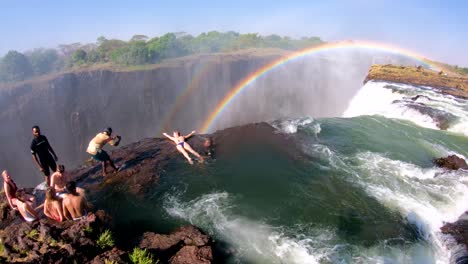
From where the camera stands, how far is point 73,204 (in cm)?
730

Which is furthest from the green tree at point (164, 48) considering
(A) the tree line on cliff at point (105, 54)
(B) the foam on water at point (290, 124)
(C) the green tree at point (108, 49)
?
(B) the foam on water at point (290, 124)

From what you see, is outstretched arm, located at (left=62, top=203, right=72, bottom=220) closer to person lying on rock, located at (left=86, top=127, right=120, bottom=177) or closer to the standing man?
the standing man

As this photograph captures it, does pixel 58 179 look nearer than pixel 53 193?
No

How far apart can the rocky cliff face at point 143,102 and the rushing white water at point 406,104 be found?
23.0ft

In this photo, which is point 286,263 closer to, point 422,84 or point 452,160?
point 452,160

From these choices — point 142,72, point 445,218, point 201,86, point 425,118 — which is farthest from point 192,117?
point 445,218

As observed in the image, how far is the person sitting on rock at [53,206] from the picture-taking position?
7305 millimetres

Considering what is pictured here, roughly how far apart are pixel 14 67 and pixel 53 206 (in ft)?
175

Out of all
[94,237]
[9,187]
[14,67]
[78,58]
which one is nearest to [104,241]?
[94,237]

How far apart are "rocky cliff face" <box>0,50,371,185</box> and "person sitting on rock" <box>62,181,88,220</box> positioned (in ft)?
78.7

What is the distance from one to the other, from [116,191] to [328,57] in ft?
170

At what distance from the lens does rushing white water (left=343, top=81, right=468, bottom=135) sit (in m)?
20.4

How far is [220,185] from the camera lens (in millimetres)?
11133

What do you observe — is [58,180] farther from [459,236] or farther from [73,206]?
[459,236]
